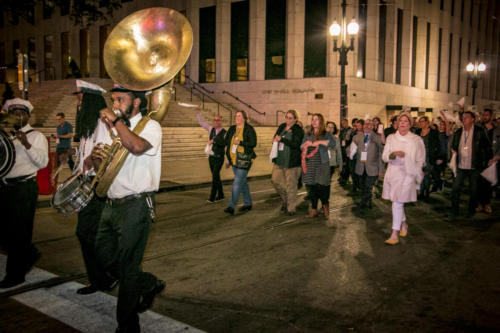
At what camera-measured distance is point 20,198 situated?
4406mm

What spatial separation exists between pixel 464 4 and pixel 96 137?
46057mm

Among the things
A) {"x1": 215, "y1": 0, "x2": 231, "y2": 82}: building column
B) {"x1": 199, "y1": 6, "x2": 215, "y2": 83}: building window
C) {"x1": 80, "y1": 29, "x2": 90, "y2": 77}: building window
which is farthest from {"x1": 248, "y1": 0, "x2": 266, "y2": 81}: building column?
{"x1": 80, "y1": 29, "x2": 90, "y2": 77}: building window

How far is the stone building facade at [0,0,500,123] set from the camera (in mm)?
27720

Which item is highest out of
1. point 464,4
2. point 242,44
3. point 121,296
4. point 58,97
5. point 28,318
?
point 464,4

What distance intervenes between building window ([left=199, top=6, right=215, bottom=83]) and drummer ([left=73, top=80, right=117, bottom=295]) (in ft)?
95.1

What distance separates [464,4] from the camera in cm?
4112

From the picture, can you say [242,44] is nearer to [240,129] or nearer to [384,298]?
[240,129]

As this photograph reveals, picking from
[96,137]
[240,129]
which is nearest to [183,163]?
[240,129]

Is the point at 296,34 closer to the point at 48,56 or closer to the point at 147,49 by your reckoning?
the point at 48,56

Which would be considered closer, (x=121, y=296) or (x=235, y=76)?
(x=121, y=296)

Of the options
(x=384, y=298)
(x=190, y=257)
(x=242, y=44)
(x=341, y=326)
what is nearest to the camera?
(x=341, y=326)

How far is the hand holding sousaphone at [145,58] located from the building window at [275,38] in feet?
86.5

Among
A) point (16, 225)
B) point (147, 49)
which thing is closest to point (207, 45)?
point (16, 225)

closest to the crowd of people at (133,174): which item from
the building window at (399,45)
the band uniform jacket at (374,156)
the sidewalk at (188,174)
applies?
the band uniform jacket at (374,156)
